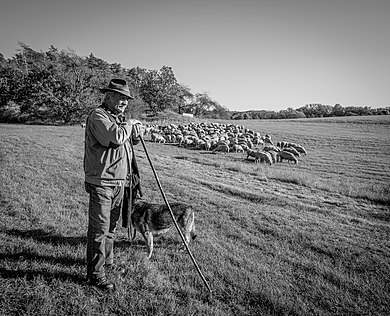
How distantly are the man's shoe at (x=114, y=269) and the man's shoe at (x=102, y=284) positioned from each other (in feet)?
1.24

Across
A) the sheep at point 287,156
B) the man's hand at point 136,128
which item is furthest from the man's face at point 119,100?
the sheep at point 287,156

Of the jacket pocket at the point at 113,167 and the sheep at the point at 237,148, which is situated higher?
the jacket pocket at the point at 113,167

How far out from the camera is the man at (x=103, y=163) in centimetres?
321

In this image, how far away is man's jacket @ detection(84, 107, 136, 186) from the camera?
10.4 feet

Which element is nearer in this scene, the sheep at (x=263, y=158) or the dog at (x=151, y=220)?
the dog at (x=151, y=220)

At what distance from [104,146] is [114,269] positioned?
225 centimetres

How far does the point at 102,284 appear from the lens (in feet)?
11.3

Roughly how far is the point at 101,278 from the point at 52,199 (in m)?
4.69

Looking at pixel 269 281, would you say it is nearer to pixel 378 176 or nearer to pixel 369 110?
pixel 378 176

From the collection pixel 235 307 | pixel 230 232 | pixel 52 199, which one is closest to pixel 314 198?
pixel 230 232

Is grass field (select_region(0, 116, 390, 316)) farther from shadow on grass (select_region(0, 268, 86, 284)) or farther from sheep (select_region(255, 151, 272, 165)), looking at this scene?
sheep (select_region(255, 151, 272, 165))

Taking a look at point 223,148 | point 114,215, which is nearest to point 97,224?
point 114,215

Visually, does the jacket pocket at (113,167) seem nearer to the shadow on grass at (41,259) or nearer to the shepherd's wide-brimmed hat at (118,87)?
the shepherd's wide-brimmed hat at (118,87)

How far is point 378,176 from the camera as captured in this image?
17.4 metres
